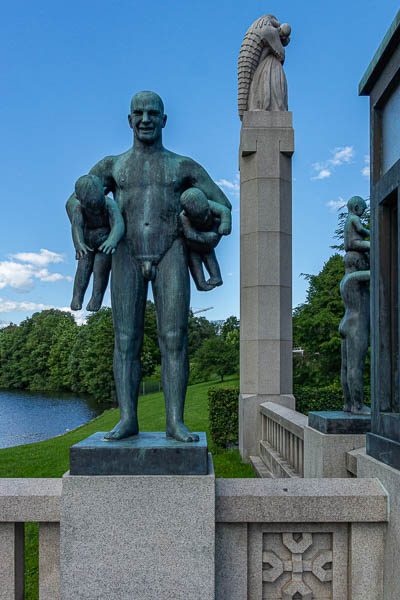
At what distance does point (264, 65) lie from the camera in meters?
11.5

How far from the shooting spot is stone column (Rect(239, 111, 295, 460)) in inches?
431

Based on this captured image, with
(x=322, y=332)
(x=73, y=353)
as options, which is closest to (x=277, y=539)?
(x=322, y=332)

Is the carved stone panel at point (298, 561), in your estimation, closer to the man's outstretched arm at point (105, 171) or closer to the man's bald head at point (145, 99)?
the man's outstretched arm at point (105, 171)

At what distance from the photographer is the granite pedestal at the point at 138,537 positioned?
2.98m

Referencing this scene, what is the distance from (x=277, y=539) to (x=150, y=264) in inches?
79.2

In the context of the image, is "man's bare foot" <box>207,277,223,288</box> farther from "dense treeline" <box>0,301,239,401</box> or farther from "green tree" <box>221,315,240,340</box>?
"green tree" <box>221,315,240,340</box>

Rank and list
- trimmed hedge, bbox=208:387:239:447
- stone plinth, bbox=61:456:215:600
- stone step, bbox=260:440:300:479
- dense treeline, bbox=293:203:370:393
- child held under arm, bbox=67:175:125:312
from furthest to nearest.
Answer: dense treeline, bbox=293:203:370:393
trimmed hedge, bbox=208:387:239:447
stone step, bbox=260:440:300:479
child held under arm, bbox=67:175:125:312
stone plinth, bbox=61:456:215:600

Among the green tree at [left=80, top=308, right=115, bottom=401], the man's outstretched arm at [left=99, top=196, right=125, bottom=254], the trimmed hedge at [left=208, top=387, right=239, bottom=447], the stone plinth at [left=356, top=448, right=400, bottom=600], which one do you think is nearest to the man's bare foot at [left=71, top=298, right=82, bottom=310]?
the man's outstretched arm at [left=99, top=196, right=125, bottom=254]

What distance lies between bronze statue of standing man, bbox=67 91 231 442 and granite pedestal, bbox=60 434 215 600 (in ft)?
1.57

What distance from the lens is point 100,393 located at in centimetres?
4941

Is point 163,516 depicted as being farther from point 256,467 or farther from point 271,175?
point 271,175

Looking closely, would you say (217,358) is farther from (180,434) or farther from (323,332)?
(180,434)

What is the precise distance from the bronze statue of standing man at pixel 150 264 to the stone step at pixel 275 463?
383 centimetres

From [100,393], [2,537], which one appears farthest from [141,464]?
[100,393]
